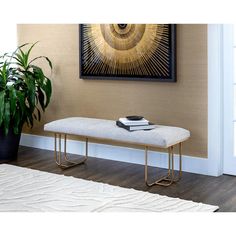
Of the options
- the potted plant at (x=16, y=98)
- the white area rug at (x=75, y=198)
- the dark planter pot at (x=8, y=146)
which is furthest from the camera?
the dark planter pot at (x=8, y=146)

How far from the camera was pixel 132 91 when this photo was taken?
433cm

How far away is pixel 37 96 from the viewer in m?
4.75

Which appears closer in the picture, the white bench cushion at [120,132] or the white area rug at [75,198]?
the white area rug at [75,198]

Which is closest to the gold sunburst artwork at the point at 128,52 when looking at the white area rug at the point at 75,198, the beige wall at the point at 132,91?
the beige wall at the point at 132,91

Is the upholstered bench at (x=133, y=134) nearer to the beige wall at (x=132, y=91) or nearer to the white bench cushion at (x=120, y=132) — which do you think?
the white bench cushion at (x=120, y=132)

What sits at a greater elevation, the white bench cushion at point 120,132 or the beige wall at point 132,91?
the beige wall at point 132,91

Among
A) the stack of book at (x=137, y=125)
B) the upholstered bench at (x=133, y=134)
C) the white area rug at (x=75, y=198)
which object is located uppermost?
the stack of book at (x=137, y=125)

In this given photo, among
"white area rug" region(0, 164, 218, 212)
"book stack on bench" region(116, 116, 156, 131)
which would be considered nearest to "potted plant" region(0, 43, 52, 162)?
"white area rug" region(0, 164, 218, 212)

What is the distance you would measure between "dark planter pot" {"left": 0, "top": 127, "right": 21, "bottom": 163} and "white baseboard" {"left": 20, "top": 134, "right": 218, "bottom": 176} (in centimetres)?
50

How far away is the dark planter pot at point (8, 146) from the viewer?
14.8 feet

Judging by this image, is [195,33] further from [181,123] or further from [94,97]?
[94,97]

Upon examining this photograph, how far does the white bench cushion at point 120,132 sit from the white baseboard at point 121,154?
37 centimetres

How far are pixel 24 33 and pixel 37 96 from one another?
860 mm
